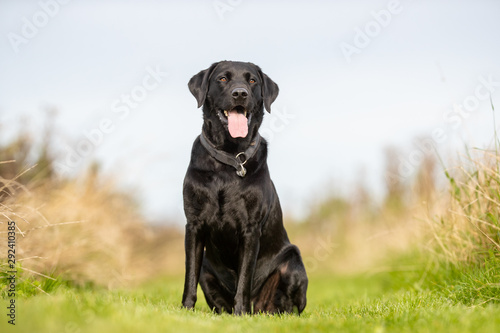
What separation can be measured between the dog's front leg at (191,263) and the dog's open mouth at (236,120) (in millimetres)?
811

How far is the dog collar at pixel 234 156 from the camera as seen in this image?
13.6 ft

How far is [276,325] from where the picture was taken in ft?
10.3

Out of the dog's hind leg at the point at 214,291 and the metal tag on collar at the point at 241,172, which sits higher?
the metal tag on collar at the point at 241,172

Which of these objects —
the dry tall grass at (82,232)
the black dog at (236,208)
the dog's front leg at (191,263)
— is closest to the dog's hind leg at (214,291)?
the black dog at (236,208)

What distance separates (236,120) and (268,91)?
1.97ft

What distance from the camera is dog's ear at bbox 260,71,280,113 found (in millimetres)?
4590

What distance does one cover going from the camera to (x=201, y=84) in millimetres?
4453

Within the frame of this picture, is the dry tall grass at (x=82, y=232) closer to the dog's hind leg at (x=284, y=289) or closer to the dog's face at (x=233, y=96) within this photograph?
the dog's face at (x=233, y=96)

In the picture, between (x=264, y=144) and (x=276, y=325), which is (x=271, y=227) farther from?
(x=276, y=325)

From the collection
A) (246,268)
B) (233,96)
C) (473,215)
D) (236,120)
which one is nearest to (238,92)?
(233,96)

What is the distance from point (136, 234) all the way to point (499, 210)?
20.7ft

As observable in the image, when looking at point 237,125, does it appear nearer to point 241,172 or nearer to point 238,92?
point 238,92

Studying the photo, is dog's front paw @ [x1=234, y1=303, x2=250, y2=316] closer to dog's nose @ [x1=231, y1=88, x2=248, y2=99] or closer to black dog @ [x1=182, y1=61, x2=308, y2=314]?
black dog @ [x1=182, y1=61, x2=308, y2=314]

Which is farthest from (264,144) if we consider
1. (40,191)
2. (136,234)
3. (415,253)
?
(136,234)
